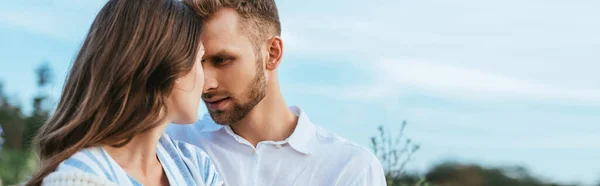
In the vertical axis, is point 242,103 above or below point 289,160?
above

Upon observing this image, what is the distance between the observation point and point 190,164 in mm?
2295

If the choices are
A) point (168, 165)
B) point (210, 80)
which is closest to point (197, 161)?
point (168, 165)

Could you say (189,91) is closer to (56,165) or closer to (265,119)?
(56,165)

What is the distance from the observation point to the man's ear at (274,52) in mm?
3047

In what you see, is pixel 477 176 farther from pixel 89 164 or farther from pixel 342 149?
pixel 89 164

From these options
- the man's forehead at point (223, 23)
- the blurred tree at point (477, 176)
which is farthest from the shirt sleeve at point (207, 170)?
the blurred tree at point (477, 176)

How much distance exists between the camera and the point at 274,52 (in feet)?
10.1

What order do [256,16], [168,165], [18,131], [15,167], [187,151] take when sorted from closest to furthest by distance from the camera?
[168,165] → [187,151] → [256,16] → [15,167] → [18,131]

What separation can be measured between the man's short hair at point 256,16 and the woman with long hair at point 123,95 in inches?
28.6

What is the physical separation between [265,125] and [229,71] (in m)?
0.26

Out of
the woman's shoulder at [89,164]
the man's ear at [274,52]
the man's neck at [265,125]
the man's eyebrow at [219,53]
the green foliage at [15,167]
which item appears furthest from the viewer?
the green foliage at [15,167]

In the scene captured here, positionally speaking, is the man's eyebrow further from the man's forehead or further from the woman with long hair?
the woman with long hair

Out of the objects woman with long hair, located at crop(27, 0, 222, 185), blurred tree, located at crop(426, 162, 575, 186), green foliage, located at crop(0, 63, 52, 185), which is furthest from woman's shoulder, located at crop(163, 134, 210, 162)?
blurred tree, located at crop(426, 162, 575, 186)

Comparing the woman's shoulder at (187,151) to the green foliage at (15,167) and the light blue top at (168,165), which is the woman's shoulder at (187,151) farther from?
the green foliage at (15,167)
